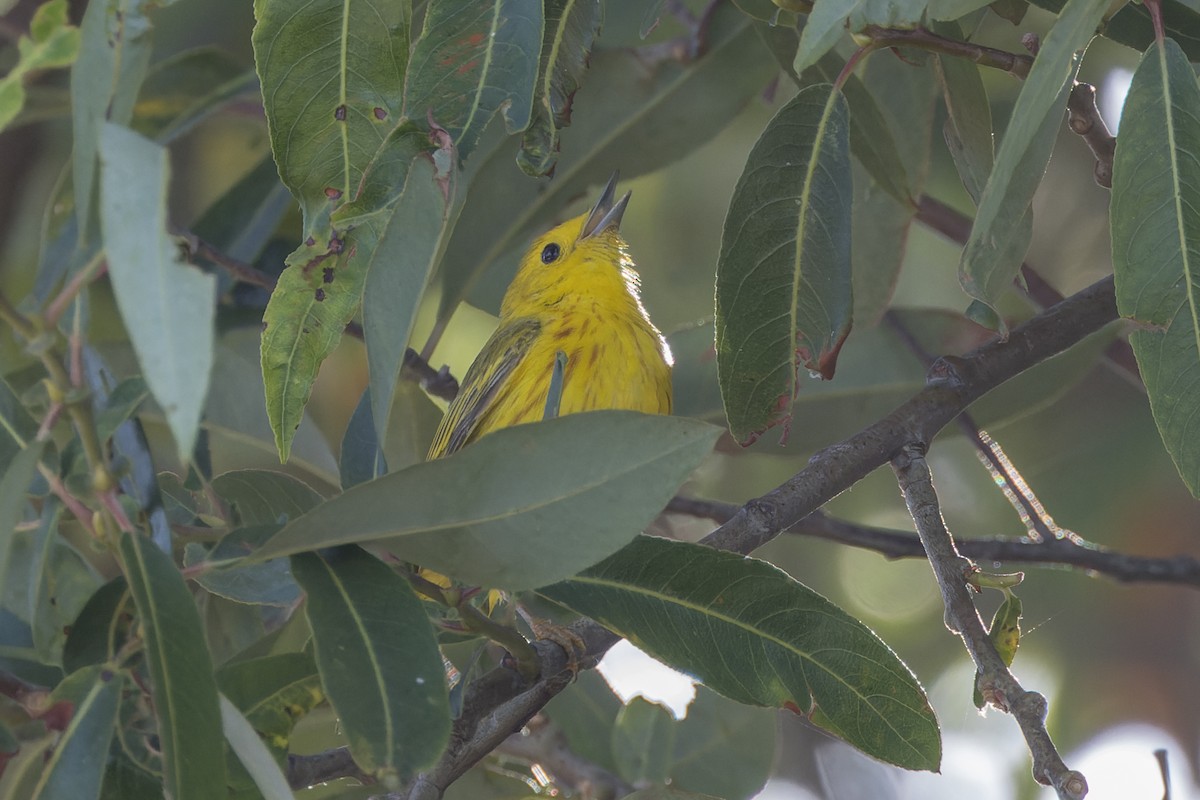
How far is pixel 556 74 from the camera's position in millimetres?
A: 2164

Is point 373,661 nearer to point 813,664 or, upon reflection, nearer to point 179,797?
point 179,797

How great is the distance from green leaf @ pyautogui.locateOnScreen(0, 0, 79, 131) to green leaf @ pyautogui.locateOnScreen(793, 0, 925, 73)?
0.80m

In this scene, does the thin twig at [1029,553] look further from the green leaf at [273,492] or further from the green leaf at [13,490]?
the green leaf at [13,490]

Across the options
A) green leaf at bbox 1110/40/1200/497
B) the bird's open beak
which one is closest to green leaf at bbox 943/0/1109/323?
green leaf at bbox 1110/40/1200/497

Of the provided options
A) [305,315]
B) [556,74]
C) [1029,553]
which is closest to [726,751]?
[1029,553]

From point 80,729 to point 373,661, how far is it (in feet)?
1.08

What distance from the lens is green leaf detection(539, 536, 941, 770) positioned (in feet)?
6.31

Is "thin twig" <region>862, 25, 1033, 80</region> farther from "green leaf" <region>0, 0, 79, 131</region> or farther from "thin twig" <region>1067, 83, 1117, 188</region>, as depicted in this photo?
"green leaf" <region>0, 0, 79, 131</region>

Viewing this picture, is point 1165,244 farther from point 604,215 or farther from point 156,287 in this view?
point 604,215

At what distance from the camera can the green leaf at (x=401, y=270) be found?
1600 millimetres

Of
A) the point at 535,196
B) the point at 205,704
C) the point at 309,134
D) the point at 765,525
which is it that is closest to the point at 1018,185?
the point at 765,525

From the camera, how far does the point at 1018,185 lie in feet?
5.95

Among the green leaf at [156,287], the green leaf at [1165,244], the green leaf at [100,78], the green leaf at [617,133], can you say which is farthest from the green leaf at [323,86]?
the green leaf at [617,133]

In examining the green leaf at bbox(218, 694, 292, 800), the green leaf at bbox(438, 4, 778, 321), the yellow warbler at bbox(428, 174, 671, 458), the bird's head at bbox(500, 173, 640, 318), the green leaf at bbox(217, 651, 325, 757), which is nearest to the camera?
the green leaf at bbox(218, 694, 292, 800)
